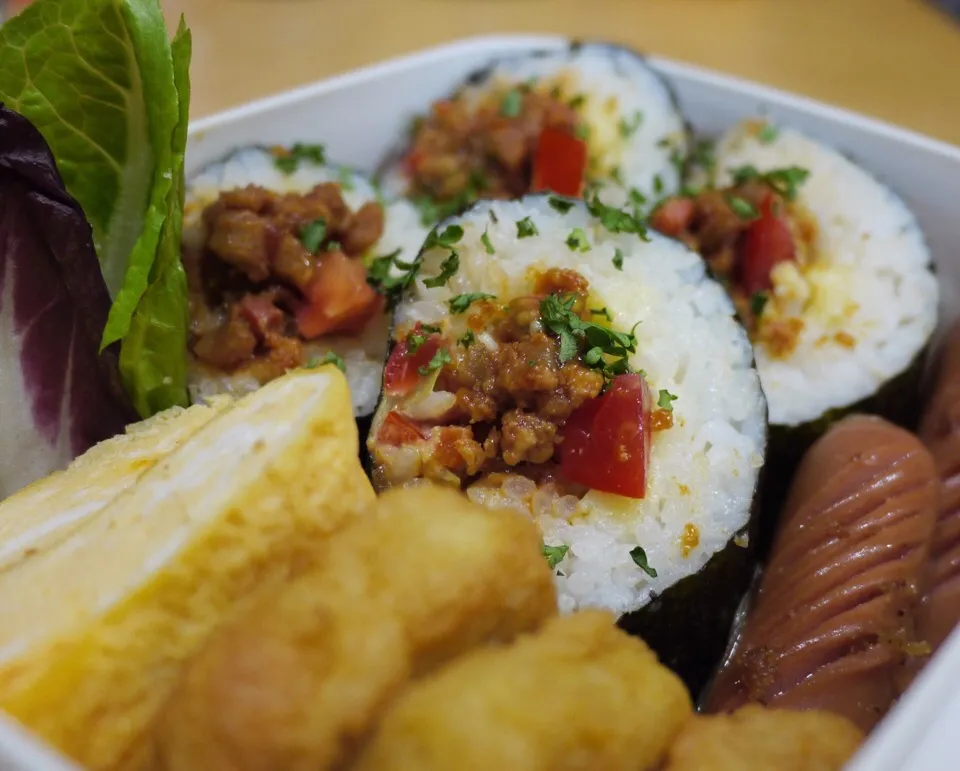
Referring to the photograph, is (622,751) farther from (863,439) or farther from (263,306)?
(263,306)

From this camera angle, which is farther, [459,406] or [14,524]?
[459,406]

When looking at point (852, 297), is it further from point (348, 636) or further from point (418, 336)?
point (348, 636)

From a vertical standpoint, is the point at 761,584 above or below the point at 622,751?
below

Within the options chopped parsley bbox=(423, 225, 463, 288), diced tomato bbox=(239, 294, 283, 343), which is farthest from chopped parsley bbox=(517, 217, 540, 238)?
diced tomato bbox=(239, 294, 283, 343)

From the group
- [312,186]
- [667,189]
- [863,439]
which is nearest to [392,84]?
[312,186]

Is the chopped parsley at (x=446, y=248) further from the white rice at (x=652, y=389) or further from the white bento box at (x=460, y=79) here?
the white bento box at (x=460, y=79)

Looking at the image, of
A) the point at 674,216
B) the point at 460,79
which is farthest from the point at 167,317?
the point at 460,79
